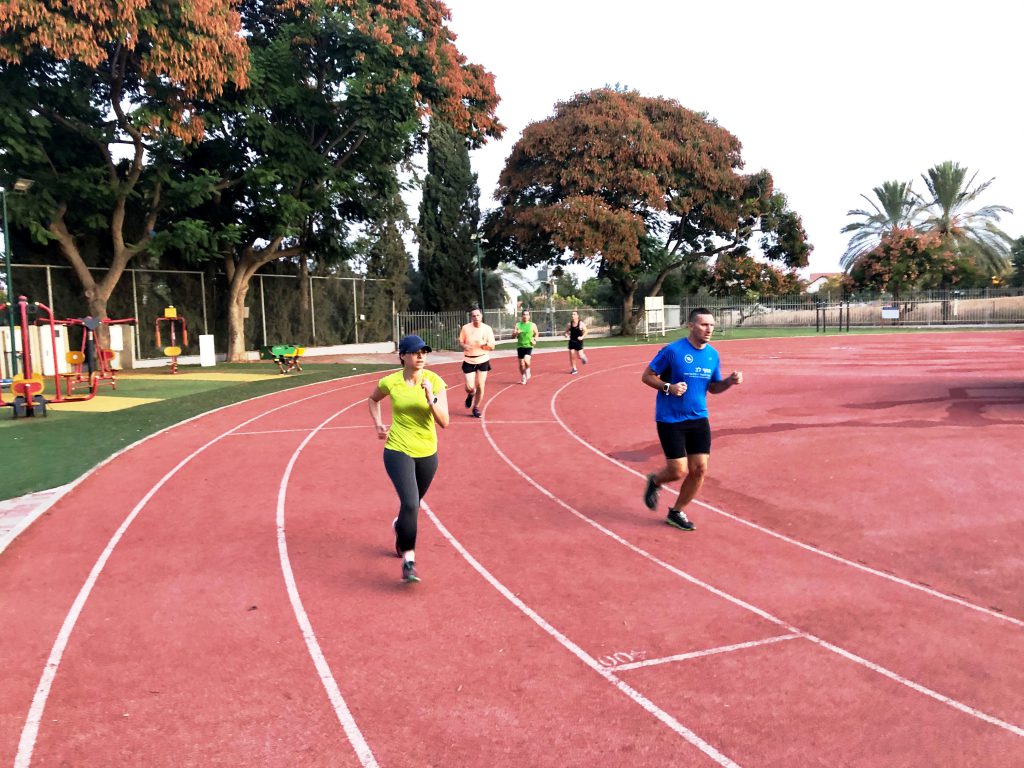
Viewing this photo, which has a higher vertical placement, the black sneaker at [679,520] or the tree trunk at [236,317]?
the tree trunk at [236,317]

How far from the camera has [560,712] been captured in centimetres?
393

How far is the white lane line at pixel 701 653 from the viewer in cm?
442

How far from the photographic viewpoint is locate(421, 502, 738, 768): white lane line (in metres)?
3.59

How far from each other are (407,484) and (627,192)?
3377 cm

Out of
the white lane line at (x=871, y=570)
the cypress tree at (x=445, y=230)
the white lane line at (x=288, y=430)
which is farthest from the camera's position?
the cypress tree at (x=445, y=230)

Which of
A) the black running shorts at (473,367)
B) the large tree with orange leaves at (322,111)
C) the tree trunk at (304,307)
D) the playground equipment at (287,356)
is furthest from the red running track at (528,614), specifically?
the tree trunk at (304,307)

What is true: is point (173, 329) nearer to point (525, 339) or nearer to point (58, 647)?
point (525, 339)

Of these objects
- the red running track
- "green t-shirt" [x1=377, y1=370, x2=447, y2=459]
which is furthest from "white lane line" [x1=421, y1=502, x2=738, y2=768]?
"green t-shirt" [x1=377, y1=370, x2=447, y2=459]

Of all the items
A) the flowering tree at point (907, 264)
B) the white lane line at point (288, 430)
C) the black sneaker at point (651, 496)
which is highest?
the flowering tree at point (907, 264)

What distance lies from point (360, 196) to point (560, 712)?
86.0ft

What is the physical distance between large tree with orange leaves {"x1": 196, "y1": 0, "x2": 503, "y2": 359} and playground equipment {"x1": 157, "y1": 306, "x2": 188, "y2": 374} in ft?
5.83

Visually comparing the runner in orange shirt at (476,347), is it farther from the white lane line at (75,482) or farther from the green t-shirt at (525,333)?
the white lane line at (75,482)

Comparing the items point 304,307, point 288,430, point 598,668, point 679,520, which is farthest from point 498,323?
point 598,668

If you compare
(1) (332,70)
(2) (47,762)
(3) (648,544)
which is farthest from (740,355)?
(2) (47,762)
